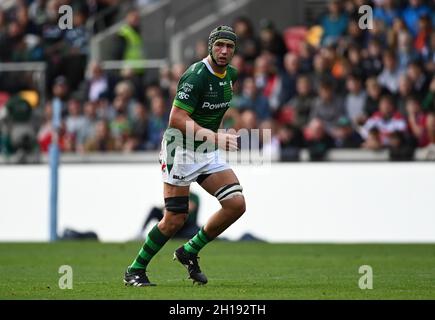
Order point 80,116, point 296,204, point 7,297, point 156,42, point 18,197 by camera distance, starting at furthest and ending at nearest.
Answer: point 156,42
point 80,116
point 18,197
point 296,204
point 7,297

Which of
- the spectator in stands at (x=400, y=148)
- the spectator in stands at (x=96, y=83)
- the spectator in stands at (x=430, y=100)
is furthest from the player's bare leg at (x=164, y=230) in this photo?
the spectator in stands at (x=96, y=83)

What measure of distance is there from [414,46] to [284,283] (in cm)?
1002

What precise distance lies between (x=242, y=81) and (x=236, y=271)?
9323 millimetres

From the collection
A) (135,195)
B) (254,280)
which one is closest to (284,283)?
(254,280)

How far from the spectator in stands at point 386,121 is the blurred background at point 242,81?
0.9 inches

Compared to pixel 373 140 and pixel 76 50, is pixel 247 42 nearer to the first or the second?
pixel 373 140

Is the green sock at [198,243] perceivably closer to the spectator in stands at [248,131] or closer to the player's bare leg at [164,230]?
the player's bare leg at [164,230]

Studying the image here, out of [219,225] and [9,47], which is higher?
[9,47]

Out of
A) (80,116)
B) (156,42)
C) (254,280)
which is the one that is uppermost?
(156,42)

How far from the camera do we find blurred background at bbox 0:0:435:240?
20453 mm

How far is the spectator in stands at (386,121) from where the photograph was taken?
20219 millimetres

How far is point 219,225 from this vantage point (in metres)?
11.9

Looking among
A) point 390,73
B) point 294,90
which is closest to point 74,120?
point 294,90

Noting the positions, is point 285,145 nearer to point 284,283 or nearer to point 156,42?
point 156,42
